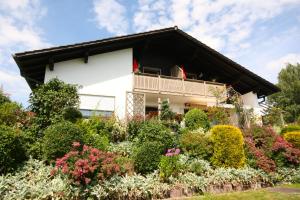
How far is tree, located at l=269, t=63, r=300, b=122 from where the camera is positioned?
136ft

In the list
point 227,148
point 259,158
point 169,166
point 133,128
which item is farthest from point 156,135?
point 259,158

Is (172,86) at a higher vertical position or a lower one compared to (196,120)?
higher

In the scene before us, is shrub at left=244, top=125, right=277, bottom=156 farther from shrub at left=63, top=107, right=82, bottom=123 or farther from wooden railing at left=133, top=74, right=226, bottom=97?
shrub at left=63, top=107, right=82, bottom=123

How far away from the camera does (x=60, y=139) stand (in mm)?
9570

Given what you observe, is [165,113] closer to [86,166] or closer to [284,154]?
[284,154]

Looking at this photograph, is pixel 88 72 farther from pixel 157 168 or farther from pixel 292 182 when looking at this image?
pixel 292 182

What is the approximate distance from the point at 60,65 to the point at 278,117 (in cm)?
1658

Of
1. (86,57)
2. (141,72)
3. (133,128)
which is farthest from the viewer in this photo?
→ (141,72)

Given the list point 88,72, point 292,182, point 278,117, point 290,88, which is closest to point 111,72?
point 88,72

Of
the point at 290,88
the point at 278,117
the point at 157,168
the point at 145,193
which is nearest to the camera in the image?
the point at 145,193

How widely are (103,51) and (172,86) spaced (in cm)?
500

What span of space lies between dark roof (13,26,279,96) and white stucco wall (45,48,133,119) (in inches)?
17.0

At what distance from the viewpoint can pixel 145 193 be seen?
884cm

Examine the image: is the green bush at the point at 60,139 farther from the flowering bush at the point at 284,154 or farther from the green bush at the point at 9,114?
the flowering bush at the point at 284,154
